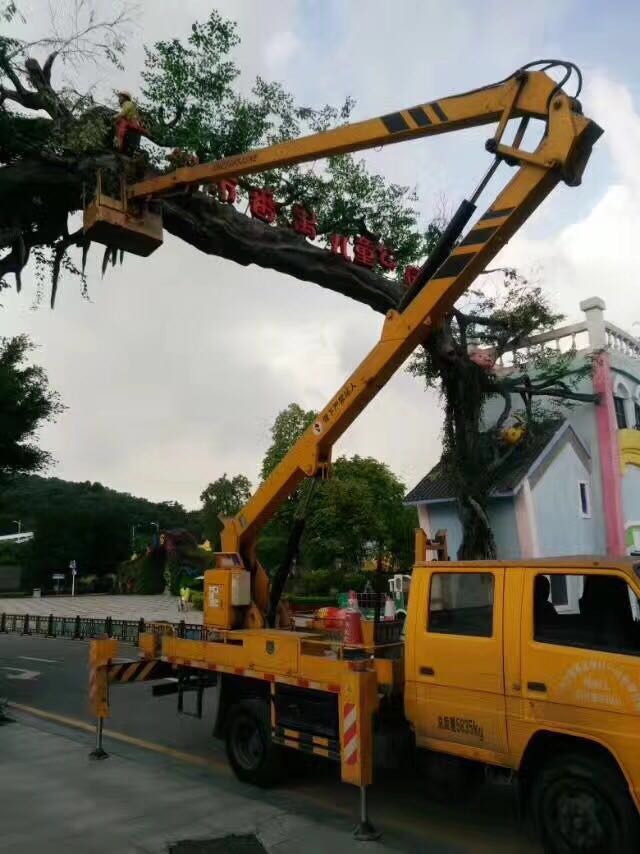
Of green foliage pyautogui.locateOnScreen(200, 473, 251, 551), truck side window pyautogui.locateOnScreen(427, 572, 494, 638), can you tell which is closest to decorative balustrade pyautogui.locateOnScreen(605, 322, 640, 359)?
truck side window pyautogui.locateOnScreen(427, 572, 494, 638)

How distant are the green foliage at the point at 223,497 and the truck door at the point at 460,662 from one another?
5506cm

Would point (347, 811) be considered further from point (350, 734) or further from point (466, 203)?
point (466, 203)

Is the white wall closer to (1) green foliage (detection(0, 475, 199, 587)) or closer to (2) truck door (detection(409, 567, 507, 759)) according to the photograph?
(2) truck door (detection(409, 567, 507, 759))

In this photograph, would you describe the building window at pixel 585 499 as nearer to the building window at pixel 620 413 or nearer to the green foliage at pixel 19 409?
the building window at pixel 620 413

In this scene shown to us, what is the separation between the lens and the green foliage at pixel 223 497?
6233cm

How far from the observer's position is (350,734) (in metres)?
5.71

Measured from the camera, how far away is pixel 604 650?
15.6ft

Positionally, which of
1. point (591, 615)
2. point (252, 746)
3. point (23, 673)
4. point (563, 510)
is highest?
point (563, 510)

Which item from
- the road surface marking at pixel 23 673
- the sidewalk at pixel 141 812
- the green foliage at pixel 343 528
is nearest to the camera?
the sidewalk at pixel 141 812

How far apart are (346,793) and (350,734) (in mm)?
1573

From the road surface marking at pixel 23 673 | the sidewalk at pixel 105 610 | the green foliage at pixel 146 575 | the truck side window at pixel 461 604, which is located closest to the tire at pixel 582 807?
the truck side window at pixel 461 604

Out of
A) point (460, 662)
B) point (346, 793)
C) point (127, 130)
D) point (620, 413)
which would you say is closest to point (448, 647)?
point (460, 662)

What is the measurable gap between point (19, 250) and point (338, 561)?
30.8 metres

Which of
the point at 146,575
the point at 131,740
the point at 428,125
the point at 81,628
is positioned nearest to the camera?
the point at 428,125
